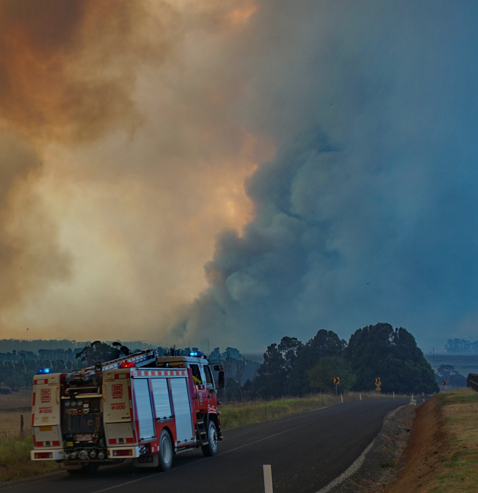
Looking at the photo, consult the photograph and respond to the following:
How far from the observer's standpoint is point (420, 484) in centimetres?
→ 1250

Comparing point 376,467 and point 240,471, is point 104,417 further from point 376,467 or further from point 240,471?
point 376,467

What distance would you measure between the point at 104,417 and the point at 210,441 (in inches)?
235

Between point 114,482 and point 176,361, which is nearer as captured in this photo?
point 114,482

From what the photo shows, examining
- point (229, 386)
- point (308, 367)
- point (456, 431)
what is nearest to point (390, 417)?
point (456, 431)

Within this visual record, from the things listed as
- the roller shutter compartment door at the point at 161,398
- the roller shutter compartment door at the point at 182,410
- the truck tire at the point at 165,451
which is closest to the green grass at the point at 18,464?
the truck tire at the point at 165,451

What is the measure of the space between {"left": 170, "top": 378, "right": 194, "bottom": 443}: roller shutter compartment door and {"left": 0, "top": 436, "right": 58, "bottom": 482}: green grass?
4.55m

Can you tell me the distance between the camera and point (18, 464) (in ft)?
57.2

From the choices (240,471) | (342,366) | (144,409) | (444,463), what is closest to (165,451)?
(144,409)

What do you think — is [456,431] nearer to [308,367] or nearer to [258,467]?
[258,467]

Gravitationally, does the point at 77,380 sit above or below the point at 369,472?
above

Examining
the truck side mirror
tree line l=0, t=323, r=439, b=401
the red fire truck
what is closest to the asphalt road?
the red fire truck

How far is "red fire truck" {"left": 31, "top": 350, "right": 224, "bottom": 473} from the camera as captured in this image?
14820 mm

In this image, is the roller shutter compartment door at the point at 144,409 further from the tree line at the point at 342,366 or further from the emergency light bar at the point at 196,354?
the tree line at the point at 342,366

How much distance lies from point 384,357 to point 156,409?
120277 mm
